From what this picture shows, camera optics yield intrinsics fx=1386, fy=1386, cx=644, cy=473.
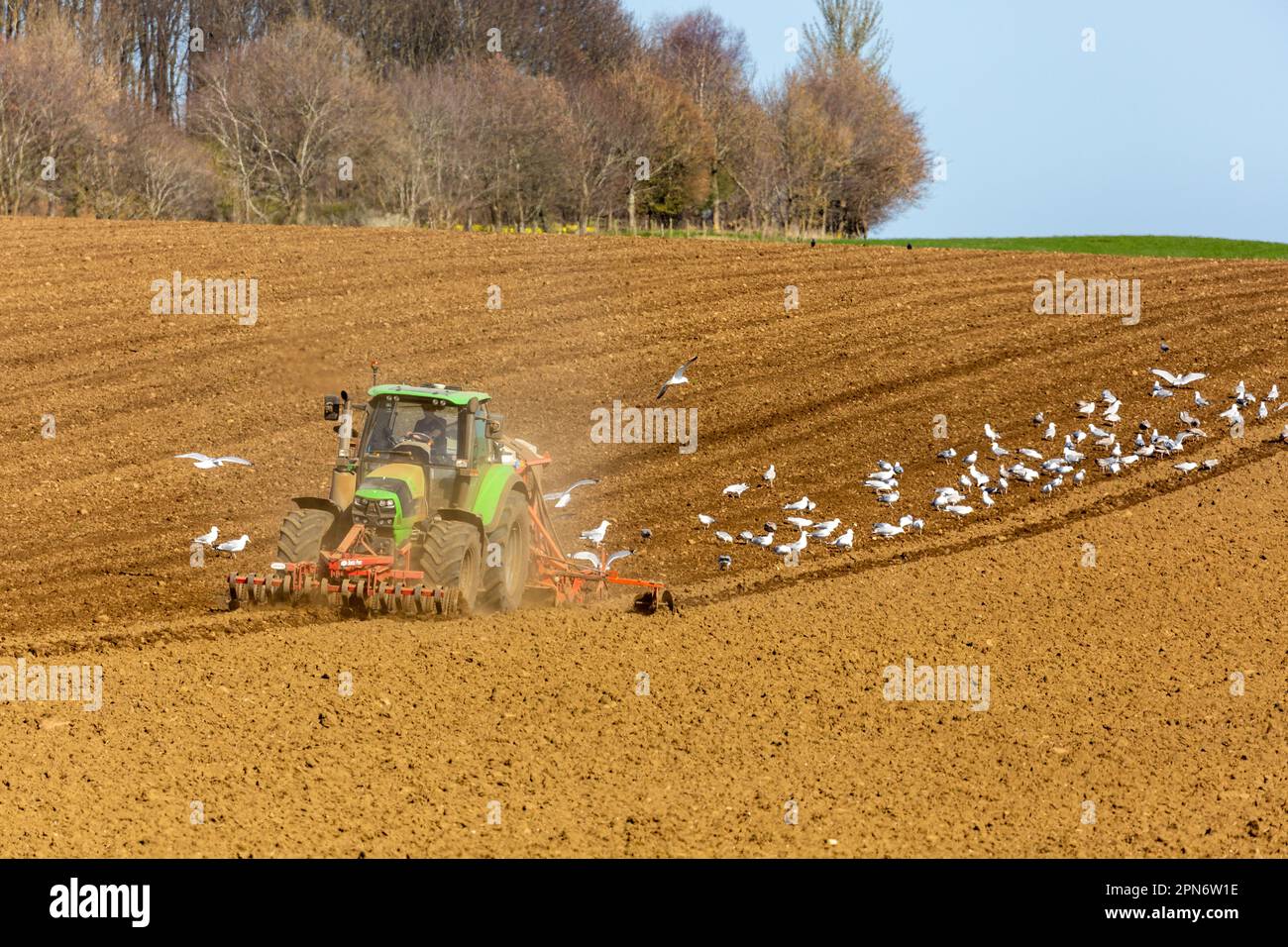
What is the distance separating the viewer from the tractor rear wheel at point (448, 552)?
11891 millimetres

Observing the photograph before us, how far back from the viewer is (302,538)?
12.1 metres

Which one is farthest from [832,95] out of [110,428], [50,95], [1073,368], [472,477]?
[472,477]

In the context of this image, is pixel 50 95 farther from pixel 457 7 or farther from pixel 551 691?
pixel 551 691

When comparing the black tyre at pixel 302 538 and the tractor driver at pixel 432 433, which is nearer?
the black tyre at pixel 302 538

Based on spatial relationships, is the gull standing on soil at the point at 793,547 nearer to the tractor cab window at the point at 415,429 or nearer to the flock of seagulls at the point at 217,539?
the tractor cab window at the point at 415,429

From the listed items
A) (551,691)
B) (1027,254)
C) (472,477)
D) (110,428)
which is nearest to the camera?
(551,691)

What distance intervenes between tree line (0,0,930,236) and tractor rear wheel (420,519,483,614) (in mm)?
37458

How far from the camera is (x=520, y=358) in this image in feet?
77.8

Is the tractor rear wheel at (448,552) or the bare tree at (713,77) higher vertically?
the bare tree at (713,77)

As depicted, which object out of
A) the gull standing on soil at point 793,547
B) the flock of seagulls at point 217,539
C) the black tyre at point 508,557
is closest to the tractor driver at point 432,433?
the black tyre at point 508,557

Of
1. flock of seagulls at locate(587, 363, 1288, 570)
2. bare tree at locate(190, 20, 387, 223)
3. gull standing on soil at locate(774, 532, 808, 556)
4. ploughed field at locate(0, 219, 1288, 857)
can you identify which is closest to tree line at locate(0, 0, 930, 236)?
bare tree at locate(190, 20, 387, 223)

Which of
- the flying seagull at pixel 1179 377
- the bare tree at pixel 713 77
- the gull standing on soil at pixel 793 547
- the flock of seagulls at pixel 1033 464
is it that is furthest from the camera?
the bare tree at pixel 713 77
